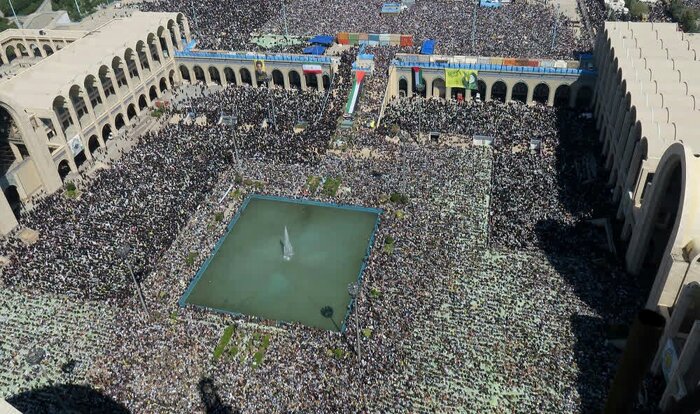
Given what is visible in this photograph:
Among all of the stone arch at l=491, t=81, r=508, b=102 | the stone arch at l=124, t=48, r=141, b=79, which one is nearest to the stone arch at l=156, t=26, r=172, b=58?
the stone arch at l=124, t=48, r=141, b=79

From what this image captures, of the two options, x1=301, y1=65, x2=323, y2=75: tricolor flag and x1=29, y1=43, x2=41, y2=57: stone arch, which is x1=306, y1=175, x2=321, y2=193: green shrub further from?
x1=29, y1=43, x2=41, y2=57: stone arch

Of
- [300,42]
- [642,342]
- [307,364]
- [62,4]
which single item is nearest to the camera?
[642,342]

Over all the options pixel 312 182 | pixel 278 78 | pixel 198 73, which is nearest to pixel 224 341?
pixel 312 182

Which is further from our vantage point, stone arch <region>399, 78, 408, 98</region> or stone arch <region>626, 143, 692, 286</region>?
stone arch <region>399, 78, 408, 98</region>

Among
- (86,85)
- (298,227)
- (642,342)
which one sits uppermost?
(642,342)

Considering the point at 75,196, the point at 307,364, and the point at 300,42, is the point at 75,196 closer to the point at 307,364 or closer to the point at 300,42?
the point at 307,364

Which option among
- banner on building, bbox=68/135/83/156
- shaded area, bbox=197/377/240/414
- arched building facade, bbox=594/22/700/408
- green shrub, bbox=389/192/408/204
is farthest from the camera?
banner on building, bbox=68/135/83/156

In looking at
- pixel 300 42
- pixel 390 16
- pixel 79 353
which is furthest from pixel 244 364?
pixel 390 16
